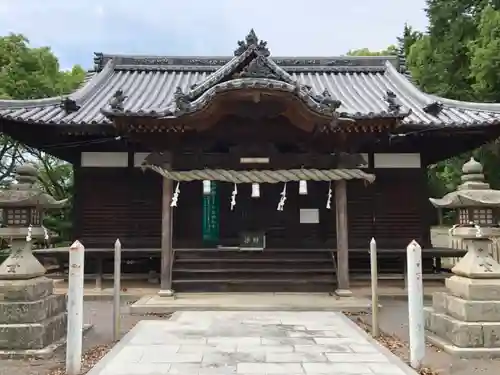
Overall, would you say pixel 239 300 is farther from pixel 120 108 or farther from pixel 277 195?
pixel 120 108

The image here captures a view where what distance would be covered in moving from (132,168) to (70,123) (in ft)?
6.90

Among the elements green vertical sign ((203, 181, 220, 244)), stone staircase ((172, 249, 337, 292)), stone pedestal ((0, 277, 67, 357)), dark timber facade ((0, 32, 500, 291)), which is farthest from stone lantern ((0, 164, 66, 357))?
green vertical sign ((203, 181, 220, 244))

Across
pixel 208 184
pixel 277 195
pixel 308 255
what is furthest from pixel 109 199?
pixel 308 255

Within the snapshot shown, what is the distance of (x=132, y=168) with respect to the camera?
1261cm

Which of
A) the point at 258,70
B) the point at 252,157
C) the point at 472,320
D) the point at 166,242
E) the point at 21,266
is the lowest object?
the point at 472,320

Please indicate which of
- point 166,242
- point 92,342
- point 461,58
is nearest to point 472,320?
point 92,342

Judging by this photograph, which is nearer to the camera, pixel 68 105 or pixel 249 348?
pixel 249 348

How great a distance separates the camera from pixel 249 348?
248 inches

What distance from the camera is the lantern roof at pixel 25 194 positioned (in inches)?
258

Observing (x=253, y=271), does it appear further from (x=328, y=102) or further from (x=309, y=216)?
(x=328, y=102)

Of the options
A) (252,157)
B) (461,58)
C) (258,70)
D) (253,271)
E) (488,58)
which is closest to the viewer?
(258,70)

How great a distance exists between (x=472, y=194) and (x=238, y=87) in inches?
189

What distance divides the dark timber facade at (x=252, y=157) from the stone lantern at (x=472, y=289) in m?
3.44

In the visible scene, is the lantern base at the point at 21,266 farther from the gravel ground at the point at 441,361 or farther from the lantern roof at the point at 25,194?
the gravel ground at the point at 441,361
